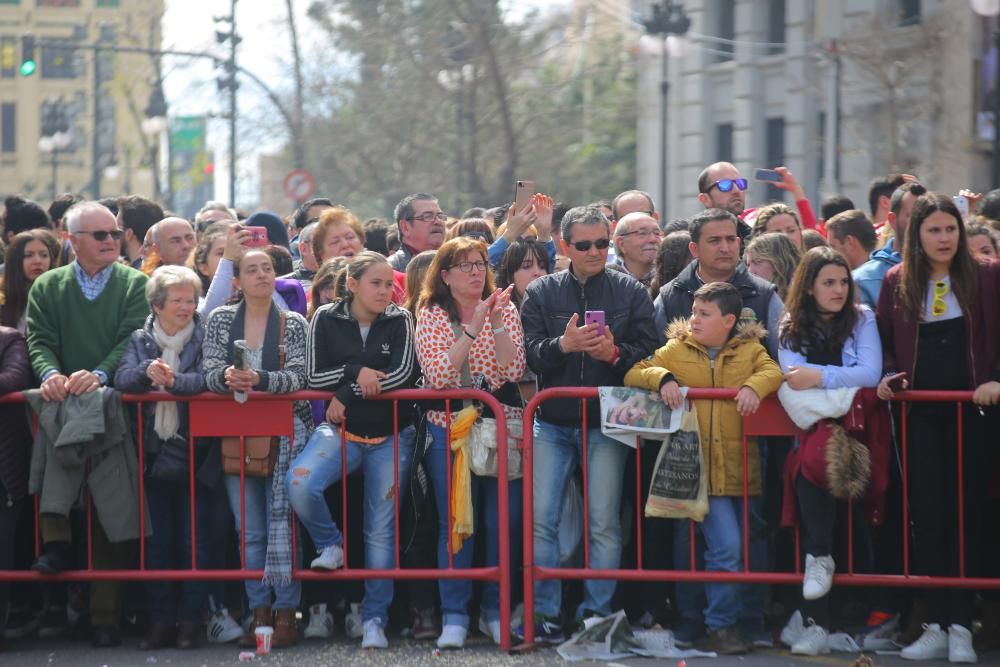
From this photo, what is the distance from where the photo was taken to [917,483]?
7.42 m

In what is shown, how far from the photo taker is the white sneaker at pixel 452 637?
7629 mm

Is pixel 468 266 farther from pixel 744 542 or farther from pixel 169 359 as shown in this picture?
pixel 744 542

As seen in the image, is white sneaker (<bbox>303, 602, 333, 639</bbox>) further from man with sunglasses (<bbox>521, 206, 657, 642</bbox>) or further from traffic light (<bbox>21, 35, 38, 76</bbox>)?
traffic light (<bbox>21, 35, 38, 76</bbox>)

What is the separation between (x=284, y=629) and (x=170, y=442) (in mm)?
1109

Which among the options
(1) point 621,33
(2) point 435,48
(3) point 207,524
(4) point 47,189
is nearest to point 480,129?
(2) point 435,48

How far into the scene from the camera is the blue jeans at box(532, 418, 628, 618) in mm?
7676

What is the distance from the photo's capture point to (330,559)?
770cm

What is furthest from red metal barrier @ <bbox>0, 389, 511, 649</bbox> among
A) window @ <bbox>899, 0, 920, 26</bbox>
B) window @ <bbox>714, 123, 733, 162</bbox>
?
window @ <bbox>714, 123, 733, 162</bbox>

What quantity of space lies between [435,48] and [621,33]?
23.4 ft

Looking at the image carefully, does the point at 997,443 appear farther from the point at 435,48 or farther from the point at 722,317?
the point at 435,48

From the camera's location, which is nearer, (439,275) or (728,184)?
(439,275)

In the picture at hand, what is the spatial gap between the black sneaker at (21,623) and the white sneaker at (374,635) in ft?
6.03

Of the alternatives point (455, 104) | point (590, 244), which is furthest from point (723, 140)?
point (590, 244)

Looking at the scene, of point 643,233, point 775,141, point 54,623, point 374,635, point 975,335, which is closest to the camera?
point 975,335
